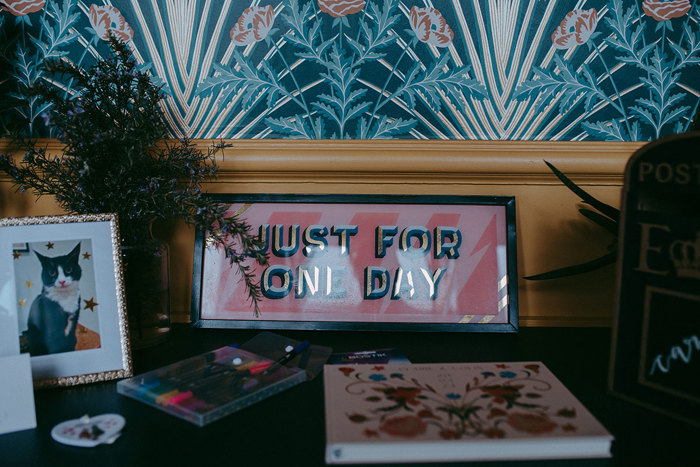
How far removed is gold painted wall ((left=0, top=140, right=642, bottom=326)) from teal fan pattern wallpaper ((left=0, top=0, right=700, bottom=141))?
0.04 meters

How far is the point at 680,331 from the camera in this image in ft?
1.86

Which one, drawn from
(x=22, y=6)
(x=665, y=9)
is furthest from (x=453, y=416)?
(x=22, y=6)

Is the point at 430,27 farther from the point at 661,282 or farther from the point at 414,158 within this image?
the point at 661,282

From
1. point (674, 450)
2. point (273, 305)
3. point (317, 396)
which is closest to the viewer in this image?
point (674, 450)

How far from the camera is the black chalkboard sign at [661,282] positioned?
56 centimetres

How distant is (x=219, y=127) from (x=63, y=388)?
1.80 feet

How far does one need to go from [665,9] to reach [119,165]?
1074 mm

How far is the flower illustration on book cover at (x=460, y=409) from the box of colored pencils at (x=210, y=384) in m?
0.11

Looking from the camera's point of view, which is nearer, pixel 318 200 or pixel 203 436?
pixel 203 436

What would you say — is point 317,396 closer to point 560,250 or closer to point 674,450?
point 674,450

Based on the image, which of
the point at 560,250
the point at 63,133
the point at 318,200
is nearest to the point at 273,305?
the point at 318,200

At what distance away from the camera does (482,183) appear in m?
0.94

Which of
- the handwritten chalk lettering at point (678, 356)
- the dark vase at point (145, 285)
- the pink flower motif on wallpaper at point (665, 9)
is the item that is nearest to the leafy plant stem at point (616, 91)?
the pink flower motif on wallpaper at point (665, 9)

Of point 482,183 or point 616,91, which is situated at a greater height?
point 616,91
